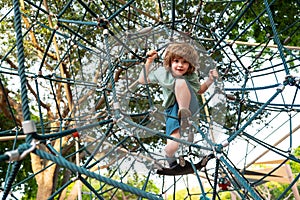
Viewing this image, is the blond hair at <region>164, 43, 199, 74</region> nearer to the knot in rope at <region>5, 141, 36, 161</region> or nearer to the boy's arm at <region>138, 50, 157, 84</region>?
the boy's arm at <region>138, 50, 157, 84</region>

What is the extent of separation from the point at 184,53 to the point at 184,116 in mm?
157

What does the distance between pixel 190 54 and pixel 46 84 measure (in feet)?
8.00

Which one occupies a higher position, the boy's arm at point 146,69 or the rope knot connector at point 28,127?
the boy's arm at point 146,69

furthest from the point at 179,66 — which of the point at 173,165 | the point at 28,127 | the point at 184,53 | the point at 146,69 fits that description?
the point at 28,127

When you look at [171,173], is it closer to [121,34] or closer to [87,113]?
[87,113]

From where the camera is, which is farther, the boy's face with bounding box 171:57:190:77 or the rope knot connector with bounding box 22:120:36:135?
the boy's face with bounding box 171:57:190:77

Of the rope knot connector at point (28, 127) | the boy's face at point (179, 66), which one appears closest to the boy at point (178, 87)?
the boy's face at point (179, 66)

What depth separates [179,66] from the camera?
98 cm

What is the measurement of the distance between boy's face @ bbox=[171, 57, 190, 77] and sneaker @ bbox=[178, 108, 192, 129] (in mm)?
93

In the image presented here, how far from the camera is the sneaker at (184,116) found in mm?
951

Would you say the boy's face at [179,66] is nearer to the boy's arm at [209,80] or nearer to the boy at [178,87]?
the boy at [178,87]

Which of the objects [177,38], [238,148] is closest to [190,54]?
[177,38]

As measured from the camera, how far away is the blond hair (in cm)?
99

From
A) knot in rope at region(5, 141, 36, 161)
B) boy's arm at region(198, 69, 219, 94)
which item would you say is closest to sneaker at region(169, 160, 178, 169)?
boy's arm at region(198, 69, 219, 94)
